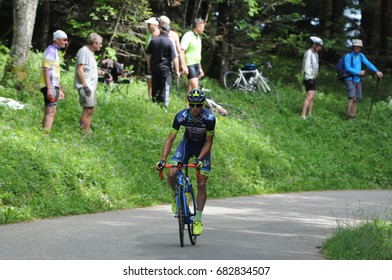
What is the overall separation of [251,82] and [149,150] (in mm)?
10371

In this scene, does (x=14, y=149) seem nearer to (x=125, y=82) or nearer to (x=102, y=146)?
(x=102, y=146)

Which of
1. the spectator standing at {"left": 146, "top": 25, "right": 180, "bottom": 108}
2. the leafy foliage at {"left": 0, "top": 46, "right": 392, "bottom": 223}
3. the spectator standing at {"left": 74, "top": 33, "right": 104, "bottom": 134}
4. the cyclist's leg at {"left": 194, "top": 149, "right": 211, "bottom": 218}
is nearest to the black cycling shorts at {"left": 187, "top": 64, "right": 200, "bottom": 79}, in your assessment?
the spectator standing at {"left": 146, "top": 25, "right": 180, "bottom": 108}

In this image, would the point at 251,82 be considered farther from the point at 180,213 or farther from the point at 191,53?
the point at 180,213

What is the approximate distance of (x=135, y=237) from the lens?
11422 mm

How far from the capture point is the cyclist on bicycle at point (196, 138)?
11.1 meters

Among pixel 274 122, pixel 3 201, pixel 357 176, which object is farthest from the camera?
pixel 274 122

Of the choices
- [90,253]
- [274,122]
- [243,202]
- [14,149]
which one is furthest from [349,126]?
[90,253]

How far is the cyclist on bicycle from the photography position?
1113 centimetres

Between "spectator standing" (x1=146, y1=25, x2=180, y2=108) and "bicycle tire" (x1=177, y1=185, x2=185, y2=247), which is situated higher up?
"spectator standing" (x1=146, y1=25, x2=180, y2=108)

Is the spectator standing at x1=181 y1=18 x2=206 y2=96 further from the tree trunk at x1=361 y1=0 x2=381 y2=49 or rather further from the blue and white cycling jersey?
the tree trunk at x1=361 y1=0 x2=381 y2=49

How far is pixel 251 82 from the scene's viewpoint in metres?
28.4

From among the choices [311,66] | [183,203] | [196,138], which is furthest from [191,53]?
[183,203]

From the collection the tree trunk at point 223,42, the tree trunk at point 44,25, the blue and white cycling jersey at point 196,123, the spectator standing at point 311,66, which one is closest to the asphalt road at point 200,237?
the blue and white cycling jersey at point 196,123

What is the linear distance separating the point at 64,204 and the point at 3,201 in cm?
107
